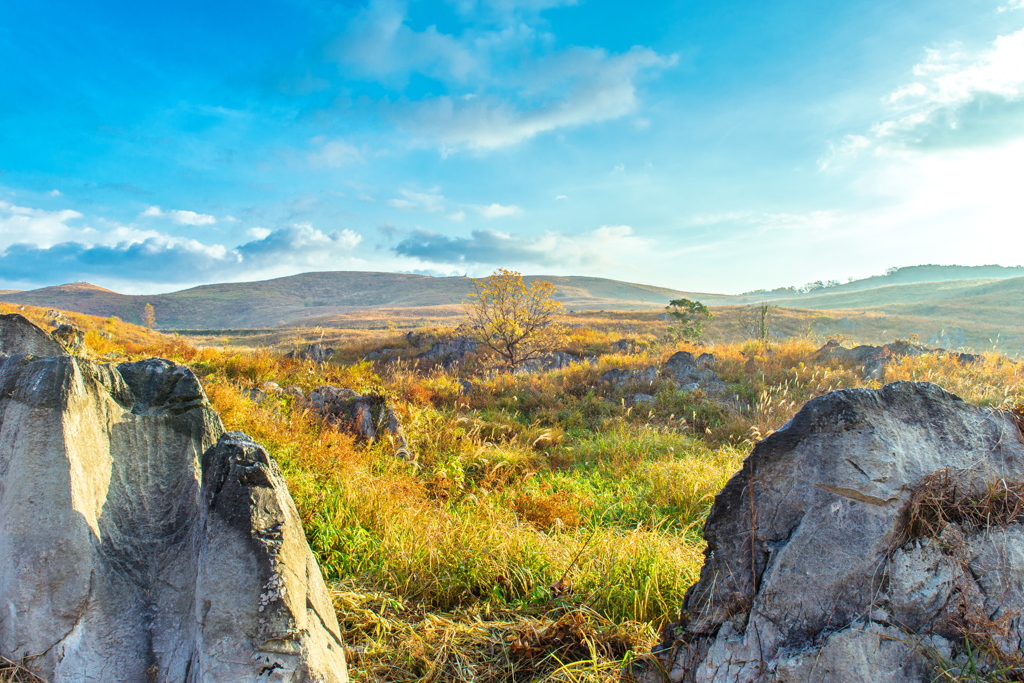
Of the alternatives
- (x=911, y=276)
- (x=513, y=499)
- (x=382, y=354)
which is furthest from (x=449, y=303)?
(x=911, y=276)

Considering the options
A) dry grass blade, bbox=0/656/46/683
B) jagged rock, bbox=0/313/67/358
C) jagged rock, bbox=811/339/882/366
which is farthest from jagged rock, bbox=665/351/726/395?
dry grass blade, bbox=0/656/46/683

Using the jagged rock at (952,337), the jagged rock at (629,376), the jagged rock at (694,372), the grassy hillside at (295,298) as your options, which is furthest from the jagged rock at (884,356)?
the grassy hillside at (295,298)

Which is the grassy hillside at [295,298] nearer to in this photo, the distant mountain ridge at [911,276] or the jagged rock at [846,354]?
the distant mountain ridge at [911,276]

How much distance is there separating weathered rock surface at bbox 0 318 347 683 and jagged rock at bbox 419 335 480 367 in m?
14.7

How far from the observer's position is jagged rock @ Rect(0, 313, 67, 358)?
16.3ft

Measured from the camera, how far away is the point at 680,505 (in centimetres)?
591

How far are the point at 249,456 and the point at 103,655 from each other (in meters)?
1.18

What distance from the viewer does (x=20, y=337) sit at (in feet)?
16.7

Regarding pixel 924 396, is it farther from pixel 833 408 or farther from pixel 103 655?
pixel 103 655

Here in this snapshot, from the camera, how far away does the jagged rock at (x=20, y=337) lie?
4965 mm

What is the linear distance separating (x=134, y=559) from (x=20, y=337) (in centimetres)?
405

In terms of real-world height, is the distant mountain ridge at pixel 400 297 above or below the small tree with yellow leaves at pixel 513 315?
above

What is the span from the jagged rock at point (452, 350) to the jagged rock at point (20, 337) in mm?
12559

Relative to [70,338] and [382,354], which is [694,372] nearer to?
[382,354]
